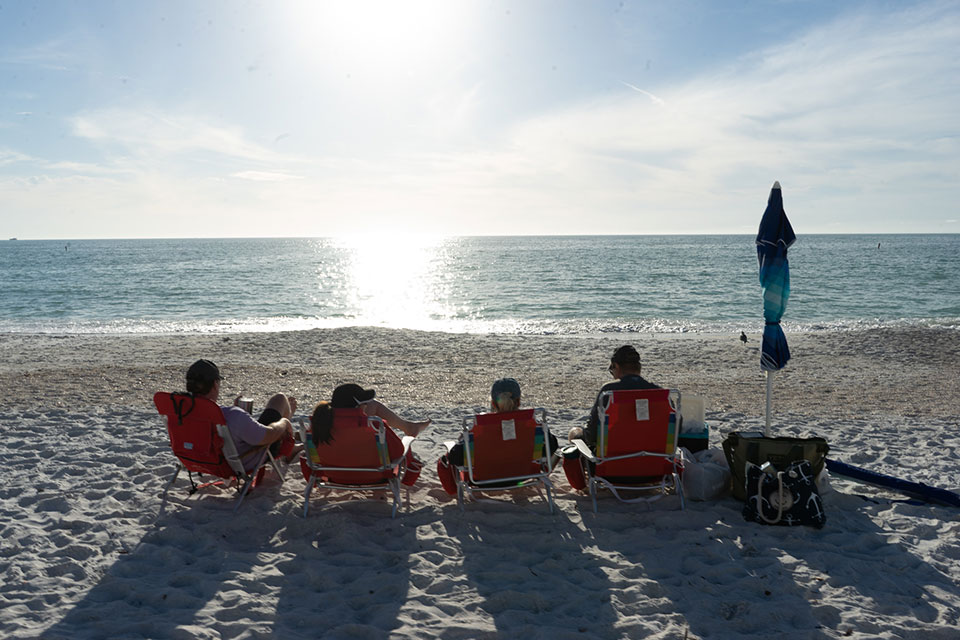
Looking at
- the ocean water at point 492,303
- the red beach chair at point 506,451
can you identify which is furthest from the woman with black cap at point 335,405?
the ocean water at point 492,303

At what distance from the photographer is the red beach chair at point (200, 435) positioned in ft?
14.6

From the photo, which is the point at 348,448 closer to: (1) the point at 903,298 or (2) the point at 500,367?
(2) the point at 500,367

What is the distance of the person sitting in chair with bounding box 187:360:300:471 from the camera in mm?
4520

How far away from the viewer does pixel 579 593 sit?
11.6 ft

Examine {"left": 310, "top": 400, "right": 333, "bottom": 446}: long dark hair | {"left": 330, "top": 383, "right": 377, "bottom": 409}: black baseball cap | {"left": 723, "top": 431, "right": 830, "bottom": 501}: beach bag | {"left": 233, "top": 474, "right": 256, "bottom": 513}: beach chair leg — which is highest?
{"left": 330, "top": 383, "right": 377, "bottom": 409}: black baseball cap

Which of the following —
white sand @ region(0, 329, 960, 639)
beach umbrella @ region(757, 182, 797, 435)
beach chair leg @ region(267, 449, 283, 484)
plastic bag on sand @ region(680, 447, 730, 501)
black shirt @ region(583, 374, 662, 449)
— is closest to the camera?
white sand @ region(0, 329, 960, 639)

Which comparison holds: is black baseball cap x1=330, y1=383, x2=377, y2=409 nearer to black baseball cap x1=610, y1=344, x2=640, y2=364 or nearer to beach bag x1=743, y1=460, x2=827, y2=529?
black baseball cap x1=610, y1=344, x2=640, y2=364

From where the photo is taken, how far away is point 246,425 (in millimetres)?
4707

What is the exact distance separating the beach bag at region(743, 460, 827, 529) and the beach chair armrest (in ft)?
3.61

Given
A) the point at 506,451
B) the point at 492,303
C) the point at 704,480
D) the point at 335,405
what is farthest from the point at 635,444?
the point at 492,303

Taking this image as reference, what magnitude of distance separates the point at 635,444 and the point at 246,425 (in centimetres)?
283

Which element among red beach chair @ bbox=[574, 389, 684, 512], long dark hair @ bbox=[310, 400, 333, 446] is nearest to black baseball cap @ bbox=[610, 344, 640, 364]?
red beach chair @ bbox=[574, 389, 684, 512]

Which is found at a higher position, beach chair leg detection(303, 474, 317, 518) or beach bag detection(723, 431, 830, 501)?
beach bag detection(723, 431, 830, 501)

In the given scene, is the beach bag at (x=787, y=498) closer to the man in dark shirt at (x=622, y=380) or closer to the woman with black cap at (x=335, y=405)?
the man in dark shirt at (x=622, y=380)
